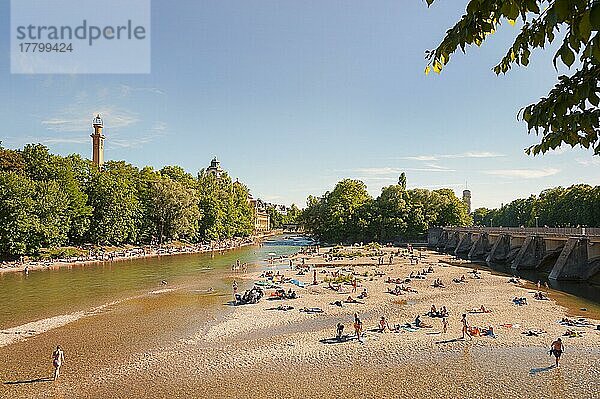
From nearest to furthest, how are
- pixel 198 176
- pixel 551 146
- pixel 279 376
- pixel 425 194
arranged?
1. pixel 551 146
2. pixel 279 376
3. pixel 425 194
4. pixel 198 176

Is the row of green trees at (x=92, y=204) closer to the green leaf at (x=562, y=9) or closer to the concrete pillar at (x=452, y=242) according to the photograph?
the concrete pillar at (x=452, y=242)

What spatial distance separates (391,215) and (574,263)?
61.0 meters

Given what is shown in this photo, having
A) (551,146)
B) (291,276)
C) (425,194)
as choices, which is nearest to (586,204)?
(425,194)

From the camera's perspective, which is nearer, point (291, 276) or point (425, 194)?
point (291, 276)

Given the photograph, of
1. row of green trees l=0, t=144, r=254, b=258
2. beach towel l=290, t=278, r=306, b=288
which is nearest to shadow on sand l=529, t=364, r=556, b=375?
beach towel l=290, t=278, r=306, b=288

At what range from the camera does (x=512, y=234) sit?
6744 centimetres

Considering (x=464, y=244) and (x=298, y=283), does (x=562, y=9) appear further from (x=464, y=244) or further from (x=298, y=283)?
(x=464, y=244)

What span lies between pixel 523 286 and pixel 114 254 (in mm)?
56106

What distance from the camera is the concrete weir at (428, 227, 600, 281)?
4575 cm

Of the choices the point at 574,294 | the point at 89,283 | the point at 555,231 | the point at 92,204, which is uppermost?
Result: the point at 92,204

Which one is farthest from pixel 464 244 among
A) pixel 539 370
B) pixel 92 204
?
pixel 539 370

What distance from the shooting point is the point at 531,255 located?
57.9 meters

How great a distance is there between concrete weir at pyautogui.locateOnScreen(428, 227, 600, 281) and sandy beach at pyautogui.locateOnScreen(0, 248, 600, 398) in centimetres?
1262

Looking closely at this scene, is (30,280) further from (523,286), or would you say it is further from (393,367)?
(523,286)
